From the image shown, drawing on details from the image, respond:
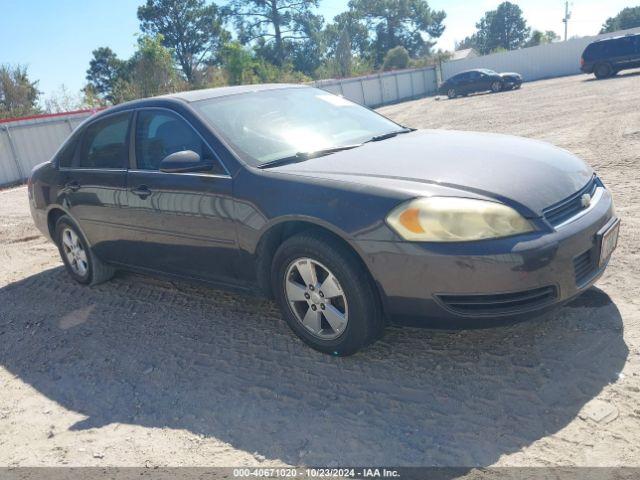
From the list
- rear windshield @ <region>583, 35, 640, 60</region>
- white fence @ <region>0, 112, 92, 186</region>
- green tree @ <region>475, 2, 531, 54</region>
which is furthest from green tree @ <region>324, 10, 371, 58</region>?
white fence @ <region>0, 112, 92, 186</region>

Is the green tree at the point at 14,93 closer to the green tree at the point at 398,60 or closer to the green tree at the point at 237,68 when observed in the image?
the green tree at the point at 237,68

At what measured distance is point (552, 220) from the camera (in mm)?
3016

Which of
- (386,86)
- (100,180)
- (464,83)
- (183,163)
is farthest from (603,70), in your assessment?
(183,163)

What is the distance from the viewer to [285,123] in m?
4.07

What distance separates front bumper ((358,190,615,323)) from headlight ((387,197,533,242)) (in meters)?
0.05

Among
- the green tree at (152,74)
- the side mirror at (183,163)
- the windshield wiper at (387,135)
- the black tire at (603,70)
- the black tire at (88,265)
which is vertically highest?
the green tree at (152,74)

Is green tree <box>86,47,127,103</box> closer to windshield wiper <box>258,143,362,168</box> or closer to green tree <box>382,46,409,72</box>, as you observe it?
green tree <box>382,46,409,72</box>

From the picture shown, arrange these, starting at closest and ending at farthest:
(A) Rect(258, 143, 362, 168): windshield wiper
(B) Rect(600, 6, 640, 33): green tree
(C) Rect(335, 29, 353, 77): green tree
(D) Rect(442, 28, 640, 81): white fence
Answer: (A) Rect(258, 143, 362, 168): windshield wiper
(D) Rect(442, 28, 640, 81): white fence
(C) Rect(335, 29, 353, 77): green tree
(B) Rect(600, 6, 640, 33): green tree

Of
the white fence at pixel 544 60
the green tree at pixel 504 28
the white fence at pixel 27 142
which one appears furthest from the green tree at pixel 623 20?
the white fence at pixel 27 142

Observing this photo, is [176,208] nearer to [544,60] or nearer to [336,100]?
[336,100]

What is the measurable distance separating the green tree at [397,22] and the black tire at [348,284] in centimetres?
6998

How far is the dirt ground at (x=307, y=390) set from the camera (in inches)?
103

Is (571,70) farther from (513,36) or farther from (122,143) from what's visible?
(513,36)

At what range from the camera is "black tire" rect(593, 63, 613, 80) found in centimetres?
2734
